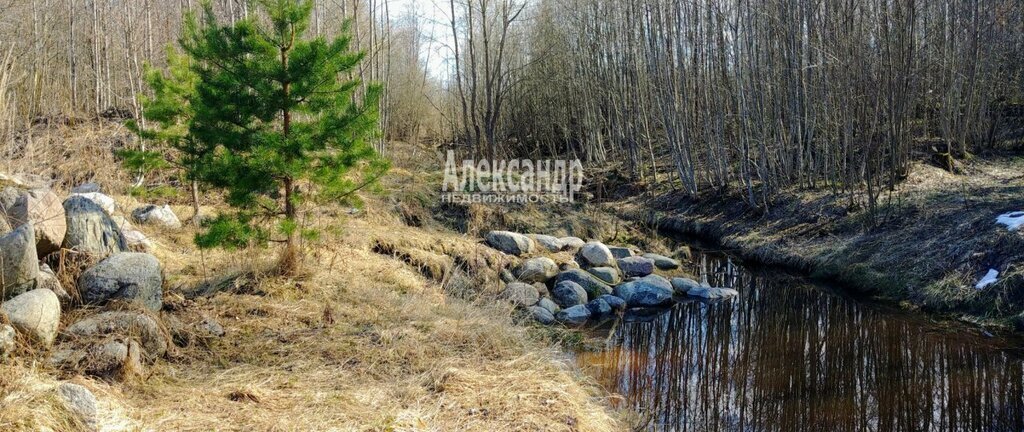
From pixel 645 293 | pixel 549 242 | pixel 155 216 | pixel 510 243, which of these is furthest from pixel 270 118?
pixel 549 242

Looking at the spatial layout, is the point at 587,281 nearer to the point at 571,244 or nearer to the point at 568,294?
the point at 568,294

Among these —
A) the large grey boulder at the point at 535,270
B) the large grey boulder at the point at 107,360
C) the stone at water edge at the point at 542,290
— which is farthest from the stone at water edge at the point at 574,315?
the large grey boulder at the point at 107,360

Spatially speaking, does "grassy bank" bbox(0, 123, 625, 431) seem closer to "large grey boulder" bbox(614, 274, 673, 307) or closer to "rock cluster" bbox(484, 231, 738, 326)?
"rock cluster" bbox(484, 231, 738, 326)

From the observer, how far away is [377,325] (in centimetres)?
499

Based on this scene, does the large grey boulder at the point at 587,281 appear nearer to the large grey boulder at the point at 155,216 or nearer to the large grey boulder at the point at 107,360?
the large grey boulder at the point at 155,216

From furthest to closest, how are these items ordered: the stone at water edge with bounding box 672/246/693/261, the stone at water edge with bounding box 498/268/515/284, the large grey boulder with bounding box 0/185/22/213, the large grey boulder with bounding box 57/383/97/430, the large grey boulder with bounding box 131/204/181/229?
the stone at water edge with bounding box 672/246/693/261, the stone at water edge with bounding box 498/268/515/284, the large grey boulder with bounding box 131/204/181/229, the large grey boulder with bounding box 0/185/22/213, the large grey boulder with bounding box 57/383/97/430

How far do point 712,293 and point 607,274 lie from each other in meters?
1.36

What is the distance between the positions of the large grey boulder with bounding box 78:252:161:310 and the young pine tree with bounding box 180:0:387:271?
0.67 meters

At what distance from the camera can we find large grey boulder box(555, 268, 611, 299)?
8.27m

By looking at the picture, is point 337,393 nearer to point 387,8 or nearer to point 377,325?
point 377,325

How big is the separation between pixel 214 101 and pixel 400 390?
2.88 metres

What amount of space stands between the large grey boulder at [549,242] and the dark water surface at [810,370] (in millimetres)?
2244

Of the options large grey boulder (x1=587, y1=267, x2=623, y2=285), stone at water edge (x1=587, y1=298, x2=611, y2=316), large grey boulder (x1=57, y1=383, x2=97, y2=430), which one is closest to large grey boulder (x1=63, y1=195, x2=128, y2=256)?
large grey boulder (x1=57, y1=383, x2=97, y2=430)

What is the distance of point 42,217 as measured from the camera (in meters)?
4.29
